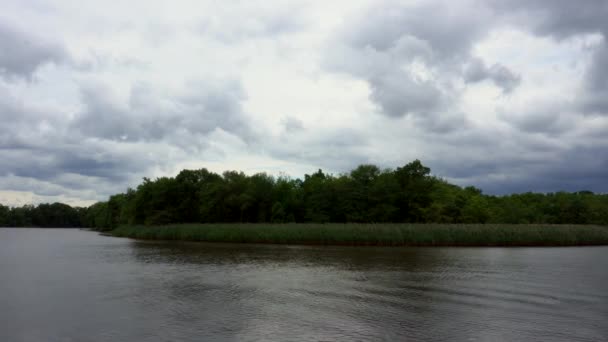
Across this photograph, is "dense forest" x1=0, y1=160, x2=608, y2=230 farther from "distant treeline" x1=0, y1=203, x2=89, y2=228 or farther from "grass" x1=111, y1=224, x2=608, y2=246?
"distant treeline" x1=0, y1=203, x2=89, y2=228

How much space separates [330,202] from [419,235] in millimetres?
28787

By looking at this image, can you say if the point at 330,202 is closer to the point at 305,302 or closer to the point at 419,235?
the point at 419,235

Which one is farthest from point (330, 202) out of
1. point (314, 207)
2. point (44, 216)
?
point (44, 216)

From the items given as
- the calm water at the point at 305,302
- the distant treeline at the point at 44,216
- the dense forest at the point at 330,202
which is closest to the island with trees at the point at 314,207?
the dense forest at the point at 330,202

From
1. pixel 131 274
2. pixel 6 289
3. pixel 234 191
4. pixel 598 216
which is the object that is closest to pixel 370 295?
pixel 131 274

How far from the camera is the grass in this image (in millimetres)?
48156

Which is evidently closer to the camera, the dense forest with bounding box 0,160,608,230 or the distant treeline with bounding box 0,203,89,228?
the dense forest with bounding box 0,160,608,230

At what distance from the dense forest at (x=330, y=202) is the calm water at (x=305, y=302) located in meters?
45.1

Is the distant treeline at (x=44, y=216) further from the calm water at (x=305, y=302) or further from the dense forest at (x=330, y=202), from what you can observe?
the calm water at (x=305, y=302)

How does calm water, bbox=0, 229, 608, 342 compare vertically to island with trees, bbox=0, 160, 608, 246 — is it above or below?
below

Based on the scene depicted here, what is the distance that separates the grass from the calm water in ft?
62.1

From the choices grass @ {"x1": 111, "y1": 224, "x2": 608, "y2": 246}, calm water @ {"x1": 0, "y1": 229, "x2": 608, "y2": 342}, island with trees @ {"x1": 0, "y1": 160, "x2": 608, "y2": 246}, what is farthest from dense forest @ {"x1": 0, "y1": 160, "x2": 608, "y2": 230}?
calm water @ {"x1": 0, "y1": 229, "x2": 608, "y2": 342}

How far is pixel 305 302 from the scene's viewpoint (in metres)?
16.8

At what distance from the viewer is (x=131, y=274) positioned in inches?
981
